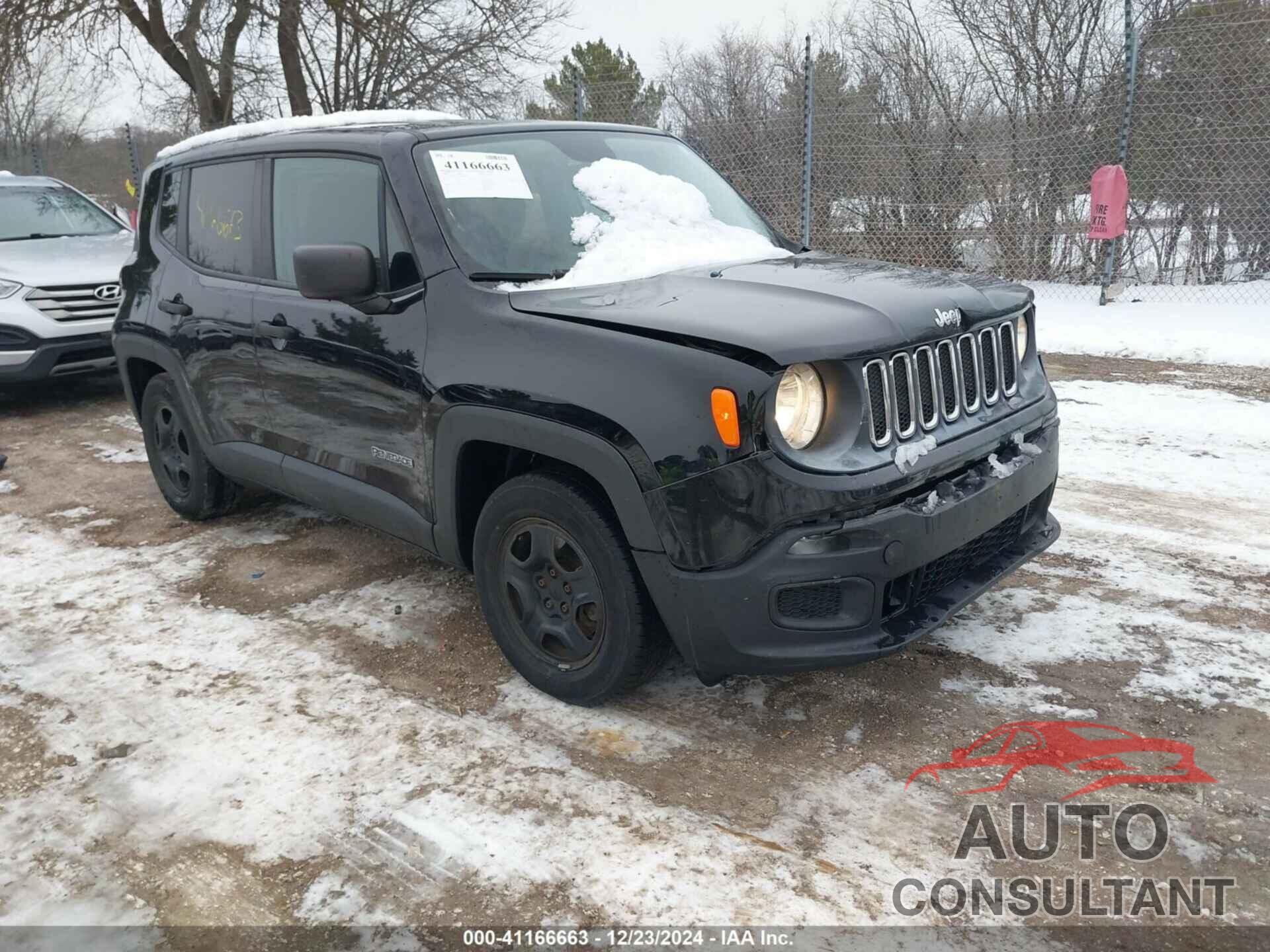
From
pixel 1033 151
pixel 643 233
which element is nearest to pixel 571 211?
pixel 643 233

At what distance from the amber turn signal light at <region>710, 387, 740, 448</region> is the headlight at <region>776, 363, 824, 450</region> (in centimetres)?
13

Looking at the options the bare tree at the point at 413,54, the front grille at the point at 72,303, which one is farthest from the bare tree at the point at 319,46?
the front grille at the point at 72,303

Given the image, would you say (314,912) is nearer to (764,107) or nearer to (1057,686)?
(1057,686)

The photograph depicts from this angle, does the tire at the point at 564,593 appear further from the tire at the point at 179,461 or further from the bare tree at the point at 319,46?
the bare tree at the point at 319,46

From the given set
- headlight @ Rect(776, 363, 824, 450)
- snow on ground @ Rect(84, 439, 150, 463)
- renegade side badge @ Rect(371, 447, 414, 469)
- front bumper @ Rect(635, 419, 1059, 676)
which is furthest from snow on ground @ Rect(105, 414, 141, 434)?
headlight @ Rect(776, 363, 824, 450)

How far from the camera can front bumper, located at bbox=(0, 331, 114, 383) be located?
7277 millimetres

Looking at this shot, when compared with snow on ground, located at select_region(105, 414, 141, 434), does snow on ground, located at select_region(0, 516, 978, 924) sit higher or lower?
lower

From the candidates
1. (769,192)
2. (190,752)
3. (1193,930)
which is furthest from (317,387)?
(769,192)

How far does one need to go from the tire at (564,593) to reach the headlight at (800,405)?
579mm

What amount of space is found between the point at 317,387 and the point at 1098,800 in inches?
115

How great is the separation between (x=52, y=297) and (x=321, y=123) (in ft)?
15.1

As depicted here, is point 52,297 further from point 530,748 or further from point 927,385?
point 927,385

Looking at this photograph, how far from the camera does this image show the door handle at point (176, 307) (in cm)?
444

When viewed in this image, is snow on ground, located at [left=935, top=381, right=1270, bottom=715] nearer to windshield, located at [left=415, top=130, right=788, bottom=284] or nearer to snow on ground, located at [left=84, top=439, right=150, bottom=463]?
windshield, located at [left=415, top=130, right=788, bottom=284]
